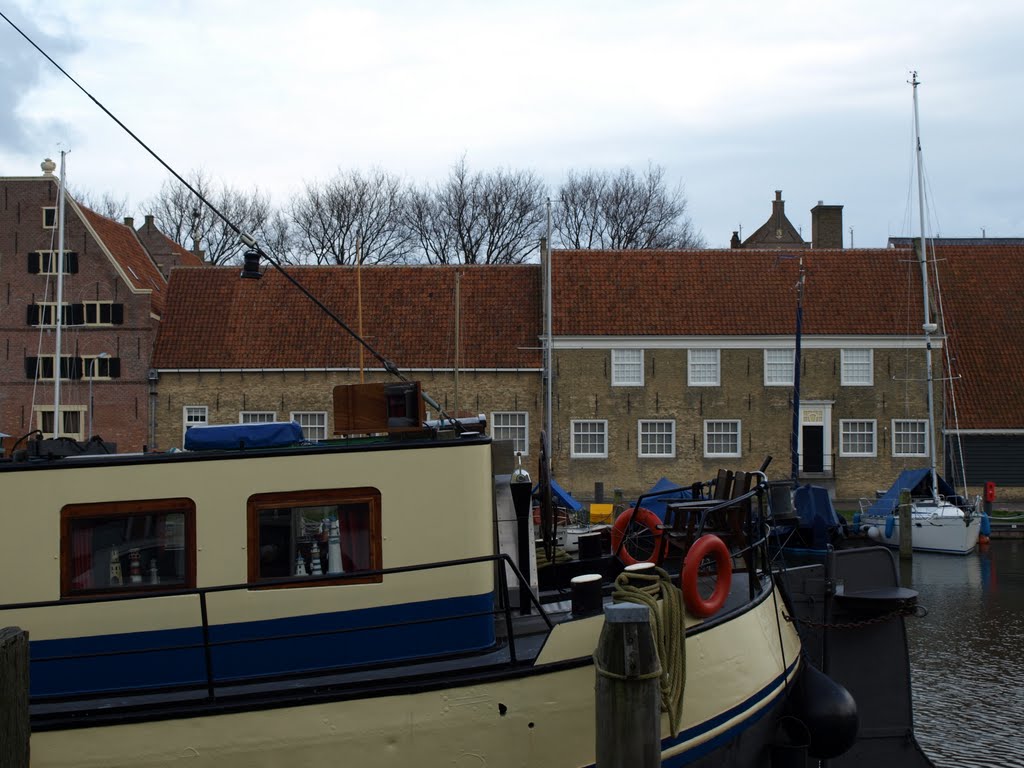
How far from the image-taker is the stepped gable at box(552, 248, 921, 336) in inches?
1226

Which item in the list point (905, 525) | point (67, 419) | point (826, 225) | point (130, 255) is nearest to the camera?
point (905, 525)

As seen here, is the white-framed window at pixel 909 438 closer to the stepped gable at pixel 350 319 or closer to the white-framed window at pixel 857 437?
the white-framed window at pixel 857 437

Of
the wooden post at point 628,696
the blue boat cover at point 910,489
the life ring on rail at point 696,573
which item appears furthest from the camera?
the blue boat cover at point 910,489

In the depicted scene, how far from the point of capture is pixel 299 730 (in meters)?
6.27

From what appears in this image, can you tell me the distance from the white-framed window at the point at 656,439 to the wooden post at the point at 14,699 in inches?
1045

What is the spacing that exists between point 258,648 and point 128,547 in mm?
1089

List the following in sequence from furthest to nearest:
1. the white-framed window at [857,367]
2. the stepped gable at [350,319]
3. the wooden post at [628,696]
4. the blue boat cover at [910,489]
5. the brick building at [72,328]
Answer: the stepped gable at [350,319] → the white-framed window at [857,367] → the brick building at [72,328] → the blue boat cover at [910,489] → the wooden post at [628,696]

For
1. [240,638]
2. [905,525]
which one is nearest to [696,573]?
[240,638]

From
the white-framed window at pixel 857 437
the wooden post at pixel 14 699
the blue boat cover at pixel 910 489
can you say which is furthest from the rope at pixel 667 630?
the white-framed window at pixel 857 437

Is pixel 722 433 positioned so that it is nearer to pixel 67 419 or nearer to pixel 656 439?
pixel 656 439

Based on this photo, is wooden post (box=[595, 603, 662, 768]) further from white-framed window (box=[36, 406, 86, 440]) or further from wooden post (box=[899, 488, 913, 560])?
white-framed window (box=[36, 406, 86, 440])

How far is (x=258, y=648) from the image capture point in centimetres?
675

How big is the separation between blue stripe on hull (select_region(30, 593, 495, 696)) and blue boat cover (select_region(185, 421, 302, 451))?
46.7 inches

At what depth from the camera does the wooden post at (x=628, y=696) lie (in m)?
5.82
